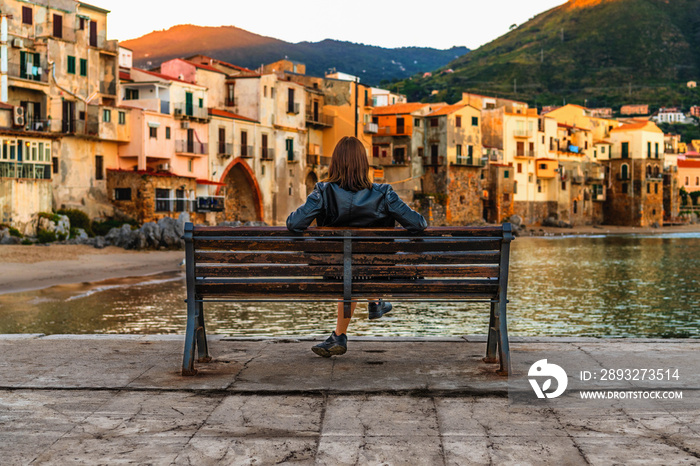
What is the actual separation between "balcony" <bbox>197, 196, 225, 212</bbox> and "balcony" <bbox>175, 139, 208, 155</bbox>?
314 cm

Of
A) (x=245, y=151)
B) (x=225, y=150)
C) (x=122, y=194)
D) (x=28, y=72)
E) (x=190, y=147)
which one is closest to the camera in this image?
(x=28, y=72)

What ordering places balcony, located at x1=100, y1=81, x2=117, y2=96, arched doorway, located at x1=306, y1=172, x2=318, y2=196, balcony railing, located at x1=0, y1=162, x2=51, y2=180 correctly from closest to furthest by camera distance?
1. balcony railing, located at x1=0, y1=162, x2=51, y2=180
2. balcony, located at x1=100, y1=81, x2=117, y2=96
3. arched doorway, located at x1=306, y1=172, x2=318, y2=196

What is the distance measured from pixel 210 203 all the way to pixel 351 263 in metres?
49.3

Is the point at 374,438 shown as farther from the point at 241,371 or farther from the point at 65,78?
the point at 65,78

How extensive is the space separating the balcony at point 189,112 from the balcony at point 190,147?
5.39 ft

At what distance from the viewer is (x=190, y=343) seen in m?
5.62

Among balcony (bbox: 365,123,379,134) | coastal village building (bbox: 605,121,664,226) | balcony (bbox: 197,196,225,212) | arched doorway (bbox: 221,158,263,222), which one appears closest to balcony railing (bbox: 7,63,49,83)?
balcony (bbox: 197,196,225,212)

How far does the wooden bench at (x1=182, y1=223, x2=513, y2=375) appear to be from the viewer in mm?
5688

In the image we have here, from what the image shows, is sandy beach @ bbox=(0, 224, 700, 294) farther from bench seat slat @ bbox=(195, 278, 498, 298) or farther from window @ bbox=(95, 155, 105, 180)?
bench seat slat @ bbox=(195, 278, 498, 298)

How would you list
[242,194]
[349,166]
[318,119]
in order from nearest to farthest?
[349,166]
[242,194]
[318,119]

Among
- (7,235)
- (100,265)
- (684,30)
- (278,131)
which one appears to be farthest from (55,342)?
(684,30)

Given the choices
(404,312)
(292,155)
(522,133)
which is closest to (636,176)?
(522,133)

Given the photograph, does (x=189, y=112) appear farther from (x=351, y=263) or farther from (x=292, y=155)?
(x=351, y=263)

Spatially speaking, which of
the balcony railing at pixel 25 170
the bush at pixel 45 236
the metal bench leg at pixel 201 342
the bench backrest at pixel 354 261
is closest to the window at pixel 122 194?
the balcony railing at pixel 25 170
